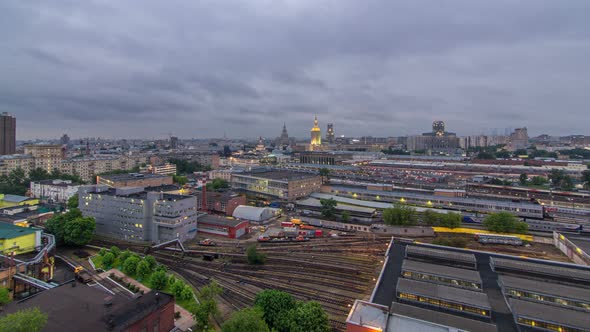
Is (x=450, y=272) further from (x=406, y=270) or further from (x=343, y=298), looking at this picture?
(x=343, y=298)

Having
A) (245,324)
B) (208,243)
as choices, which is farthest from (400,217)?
(245,324)

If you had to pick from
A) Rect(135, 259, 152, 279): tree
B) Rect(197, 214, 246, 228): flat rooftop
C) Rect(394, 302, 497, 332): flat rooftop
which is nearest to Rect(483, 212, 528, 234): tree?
Rect(394, 302, 497, 332): flat rooftop

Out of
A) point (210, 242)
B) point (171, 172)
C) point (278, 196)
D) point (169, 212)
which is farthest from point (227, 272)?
point (171, 172)

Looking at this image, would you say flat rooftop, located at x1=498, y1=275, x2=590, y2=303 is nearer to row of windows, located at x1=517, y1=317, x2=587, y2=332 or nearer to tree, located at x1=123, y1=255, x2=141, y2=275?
row of windows, located at x1=517, y1=317, x2=587, y2=332

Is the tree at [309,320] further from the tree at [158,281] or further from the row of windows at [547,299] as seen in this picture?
the tree at [158,281]

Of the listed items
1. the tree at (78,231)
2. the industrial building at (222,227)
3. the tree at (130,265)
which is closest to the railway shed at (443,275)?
the industrial building at (222,227)

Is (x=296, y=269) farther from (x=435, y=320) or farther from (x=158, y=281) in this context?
(x=435, y=320)
